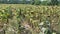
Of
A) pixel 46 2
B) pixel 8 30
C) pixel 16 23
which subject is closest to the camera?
pixel 8 30

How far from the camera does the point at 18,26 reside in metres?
4.46

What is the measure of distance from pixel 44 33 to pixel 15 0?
30.1 m

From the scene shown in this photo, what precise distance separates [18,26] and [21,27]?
0.20 ft

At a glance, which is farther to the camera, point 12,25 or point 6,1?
point 6,1

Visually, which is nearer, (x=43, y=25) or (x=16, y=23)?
(x=43, y=25)

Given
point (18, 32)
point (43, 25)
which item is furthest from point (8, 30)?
point (43, 25)

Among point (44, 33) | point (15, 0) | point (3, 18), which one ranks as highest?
point (44, 33)

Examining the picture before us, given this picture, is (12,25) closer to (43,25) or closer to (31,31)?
(31,31)

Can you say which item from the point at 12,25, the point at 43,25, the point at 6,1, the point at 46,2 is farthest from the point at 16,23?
the point at 6,1

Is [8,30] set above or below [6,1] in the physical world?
above

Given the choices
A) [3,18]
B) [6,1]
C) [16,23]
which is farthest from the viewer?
[6,1]

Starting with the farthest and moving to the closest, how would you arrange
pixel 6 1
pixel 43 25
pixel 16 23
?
1. pixel 6 1
2. pixel 16 23
3. pixel 43 25

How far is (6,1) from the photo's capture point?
32.8m

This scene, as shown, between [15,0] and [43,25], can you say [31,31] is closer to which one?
[43,25]
